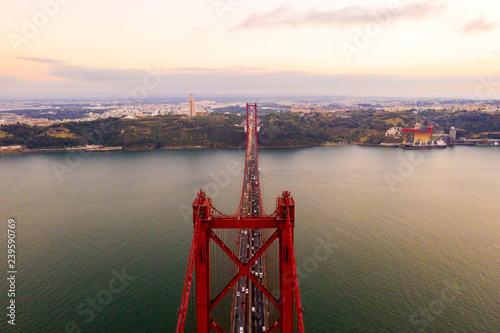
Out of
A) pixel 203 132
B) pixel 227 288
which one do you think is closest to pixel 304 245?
pixel 227 288

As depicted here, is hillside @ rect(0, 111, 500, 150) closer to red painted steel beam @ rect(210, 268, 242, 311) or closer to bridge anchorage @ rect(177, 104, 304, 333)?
bridge anchorage @ rect(177, 104, 304, 333)

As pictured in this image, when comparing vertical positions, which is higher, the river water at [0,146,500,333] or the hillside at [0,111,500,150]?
the hillside at [0,111,500,150]

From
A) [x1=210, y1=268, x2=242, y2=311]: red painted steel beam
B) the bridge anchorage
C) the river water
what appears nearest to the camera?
the bridge anchorage

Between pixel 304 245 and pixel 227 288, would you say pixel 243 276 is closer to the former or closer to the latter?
pixel 227 288

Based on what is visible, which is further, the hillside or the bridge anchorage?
the hillside

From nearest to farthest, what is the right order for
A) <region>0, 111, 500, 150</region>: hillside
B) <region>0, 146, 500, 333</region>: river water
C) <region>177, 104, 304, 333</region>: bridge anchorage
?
1. <region>177, 104, 304, 333</region>: bridge anchorage
2. <region>0, 146, 500, 333</region>: river water
3. <region>0, 111, 500, 150</region>: hillside

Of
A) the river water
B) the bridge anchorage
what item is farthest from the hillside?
the bridge anchorage
